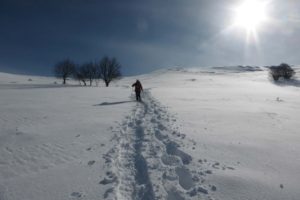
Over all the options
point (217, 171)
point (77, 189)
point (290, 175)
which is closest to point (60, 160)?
point (77, 189)

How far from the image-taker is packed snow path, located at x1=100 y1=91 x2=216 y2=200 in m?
5.50

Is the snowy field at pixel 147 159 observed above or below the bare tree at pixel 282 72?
below

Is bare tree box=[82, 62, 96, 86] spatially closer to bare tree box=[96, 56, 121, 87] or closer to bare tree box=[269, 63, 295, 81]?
bare tree box=[96, 56, 121, 87]

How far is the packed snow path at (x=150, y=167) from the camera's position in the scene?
18.0 feet

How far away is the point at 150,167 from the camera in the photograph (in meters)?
6.61

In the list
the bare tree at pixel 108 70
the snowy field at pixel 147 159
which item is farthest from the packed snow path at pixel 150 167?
the bare tree at pixel 108 70

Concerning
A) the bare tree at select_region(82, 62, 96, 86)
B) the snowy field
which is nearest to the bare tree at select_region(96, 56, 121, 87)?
the bare tree at select_region(82, 62, 96, 86)

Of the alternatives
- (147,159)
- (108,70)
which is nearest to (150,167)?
(147,159)

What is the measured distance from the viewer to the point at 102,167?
6652 millimetres

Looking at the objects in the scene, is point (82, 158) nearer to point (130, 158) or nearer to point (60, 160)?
point (60, 160)

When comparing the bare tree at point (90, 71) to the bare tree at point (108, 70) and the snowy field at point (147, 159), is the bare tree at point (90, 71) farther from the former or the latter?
the snowy field at point (147, 159)

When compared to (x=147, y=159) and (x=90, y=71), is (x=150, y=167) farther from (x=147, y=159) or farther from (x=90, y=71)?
(x=90, y=71)

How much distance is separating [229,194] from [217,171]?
1059 mm

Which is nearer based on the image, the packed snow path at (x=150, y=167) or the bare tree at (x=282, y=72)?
the packed snow path at (x=150, y=167)
